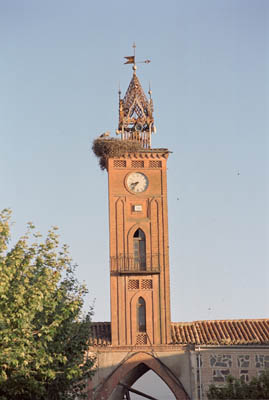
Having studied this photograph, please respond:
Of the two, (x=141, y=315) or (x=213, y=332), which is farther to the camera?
(x=213, y=332)

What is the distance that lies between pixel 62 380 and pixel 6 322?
4.92 meters

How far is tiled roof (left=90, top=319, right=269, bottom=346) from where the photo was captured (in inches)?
1490

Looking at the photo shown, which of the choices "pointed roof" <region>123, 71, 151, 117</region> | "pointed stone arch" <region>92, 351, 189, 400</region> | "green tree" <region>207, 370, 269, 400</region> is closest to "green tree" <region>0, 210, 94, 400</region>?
"green tree" <region>207, 370, 269, 400</region>

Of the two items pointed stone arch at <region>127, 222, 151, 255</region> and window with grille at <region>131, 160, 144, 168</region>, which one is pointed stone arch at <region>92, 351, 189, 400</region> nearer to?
pointed stone arch at <region>127, 222, 151, 255</region>

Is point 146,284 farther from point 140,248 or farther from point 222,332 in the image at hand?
point 222,332

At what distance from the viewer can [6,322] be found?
21.3 metres

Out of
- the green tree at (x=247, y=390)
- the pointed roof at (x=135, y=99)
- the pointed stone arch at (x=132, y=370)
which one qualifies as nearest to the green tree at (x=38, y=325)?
the green tree at (x=247, y=390)

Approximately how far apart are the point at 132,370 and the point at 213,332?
4.29 metres

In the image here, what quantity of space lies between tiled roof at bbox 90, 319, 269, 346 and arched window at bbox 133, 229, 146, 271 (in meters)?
3.27

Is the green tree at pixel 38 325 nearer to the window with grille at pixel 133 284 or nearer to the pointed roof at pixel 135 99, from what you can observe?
the window with grille at pixel 133 284

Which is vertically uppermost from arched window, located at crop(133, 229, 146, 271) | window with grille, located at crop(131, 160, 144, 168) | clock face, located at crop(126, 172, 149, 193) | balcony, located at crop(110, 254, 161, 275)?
window with grille, located at crop(131, 160, 144, 168)

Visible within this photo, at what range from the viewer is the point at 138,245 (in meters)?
39.6

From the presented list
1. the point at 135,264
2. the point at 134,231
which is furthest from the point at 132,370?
the point at 134,231

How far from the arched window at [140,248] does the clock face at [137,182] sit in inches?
79.4
